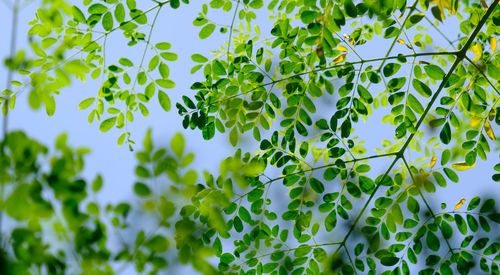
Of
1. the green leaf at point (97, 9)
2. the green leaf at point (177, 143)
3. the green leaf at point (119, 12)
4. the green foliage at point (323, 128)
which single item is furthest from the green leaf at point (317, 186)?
the green leaf at point (97, 9)

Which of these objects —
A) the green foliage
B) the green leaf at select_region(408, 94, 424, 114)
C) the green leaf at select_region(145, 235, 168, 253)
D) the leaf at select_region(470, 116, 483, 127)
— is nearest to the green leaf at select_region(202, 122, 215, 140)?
the green foliage

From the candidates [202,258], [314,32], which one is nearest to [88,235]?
[202,258]

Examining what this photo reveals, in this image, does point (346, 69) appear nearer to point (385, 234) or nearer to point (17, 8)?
point (385, 234)

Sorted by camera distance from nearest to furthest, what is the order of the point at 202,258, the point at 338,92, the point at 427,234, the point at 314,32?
the point at 202,258 < the point at 314,32 < the point at 427,234 < the point at 338,92

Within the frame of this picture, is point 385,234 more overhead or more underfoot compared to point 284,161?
more underfoot

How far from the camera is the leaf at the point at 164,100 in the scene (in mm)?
2510

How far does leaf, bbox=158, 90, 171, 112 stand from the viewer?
251 centimetres

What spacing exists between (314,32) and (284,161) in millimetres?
785

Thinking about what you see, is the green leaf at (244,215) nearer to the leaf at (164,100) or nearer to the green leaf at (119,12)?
the leaf at (164,100)

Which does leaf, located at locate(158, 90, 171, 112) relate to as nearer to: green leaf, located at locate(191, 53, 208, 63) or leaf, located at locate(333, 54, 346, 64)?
green leaf, located at locate(191, 53, 208, 63)

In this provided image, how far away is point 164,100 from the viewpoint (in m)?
2.51

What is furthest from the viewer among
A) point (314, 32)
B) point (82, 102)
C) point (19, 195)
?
point (82, 102)

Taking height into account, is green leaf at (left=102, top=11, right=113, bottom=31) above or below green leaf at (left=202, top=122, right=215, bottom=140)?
above

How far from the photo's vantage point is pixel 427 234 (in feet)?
7.52
